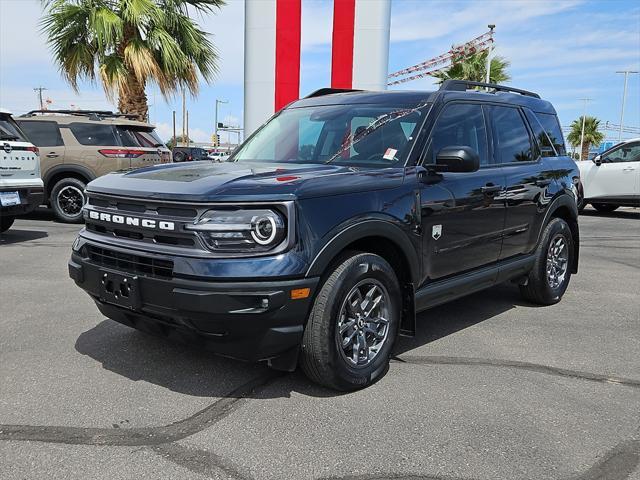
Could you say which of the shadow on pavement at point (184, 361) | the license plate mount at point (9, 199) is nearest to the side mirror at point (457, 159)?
the shadow on pavement at point (184, 361)

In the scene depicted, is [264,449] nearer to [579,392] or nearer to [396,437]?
[396,437]

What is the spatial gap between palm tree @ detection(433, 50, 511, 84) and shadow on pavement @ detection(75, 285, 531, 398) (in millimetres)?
22105

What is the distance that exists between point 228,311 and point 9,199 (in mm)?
6466

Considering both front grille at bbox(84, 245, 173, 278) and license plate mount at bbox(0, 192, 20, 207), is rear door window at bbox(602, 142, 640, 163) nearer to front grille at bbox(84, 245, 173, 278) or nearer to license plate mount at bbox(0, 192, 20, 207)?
license plate mount at bbox(0, 192, 20, 207)

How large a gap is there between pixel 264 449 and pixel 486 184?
8.63ft

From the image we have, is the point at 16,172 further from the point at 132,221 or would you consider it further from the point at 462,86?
the point at 462,86

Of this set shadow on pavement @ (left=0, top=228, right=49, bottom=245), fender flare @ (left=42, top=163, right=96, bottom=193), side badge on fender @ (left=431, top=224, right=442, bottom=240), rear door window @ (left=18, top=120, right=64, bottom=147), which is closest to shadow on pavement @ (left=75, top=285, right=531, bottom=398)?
side badge on fender @ (left=431, top=224, right=442, bottom=240)

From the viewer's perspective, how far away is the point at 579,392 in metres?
3.60

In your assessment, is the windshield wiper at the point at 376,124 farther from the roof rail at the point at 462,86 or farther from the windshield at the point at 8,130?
the windshield at the point at 8,130

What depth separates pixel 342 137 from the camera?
424 centimetres

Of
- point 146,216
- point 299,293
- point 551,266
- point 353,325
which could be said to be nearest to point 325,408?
point 353,325

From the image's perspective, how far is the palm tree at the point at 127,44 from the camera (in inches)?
550

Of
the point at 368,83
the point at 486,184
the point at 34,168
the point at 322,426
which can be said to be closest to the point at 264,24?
the point at 368,83

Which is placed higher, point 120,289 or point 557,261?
point 120,289
